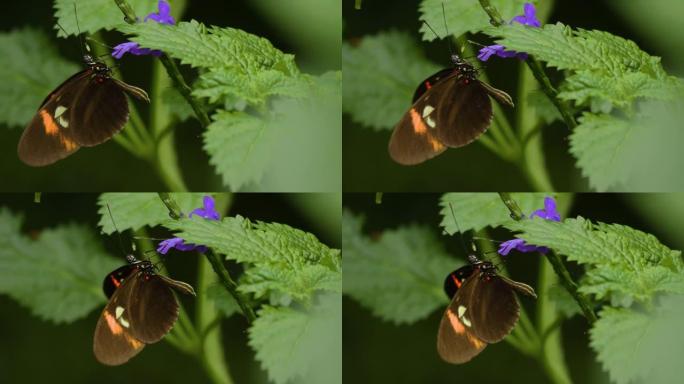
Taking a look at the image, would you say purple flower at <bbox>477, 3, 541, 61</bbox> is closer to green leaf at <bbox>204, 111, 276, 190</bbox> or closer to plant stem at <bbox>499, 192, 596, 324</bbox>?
plant stem at <bbox>499, 192, 596, 324</bbox>

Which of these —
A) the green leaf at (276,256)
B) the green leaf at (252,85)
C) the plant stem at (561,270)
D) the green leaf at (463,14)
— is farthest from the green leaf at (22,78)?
the plant stem at (561,270)

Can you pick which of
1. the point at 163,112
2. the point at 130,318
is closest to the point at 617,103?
the point at 163,112

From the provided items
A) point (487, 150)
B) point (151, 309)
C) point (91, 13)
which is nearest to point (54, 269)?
point (151, 309)

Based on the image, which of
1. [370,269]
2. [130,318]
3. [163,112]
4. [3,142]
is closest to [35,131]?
[3,142]

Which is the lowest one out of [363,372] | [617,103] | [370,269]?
[363,372]

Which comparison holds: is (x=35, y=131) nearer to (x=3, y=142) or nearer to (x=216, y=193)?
(x=3, y=142)

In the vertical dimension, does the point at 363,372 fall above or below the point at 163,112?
below

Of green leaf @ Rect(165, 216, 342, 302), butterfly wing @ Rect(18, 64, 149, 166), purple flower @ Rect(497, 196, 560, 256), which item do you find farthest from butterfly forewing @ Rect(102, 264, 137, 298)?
purple flower @ Rect(497, 196, 560, 256)

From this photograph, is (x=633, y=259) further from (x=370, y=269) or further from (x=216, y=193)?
(x=216, y=193)
